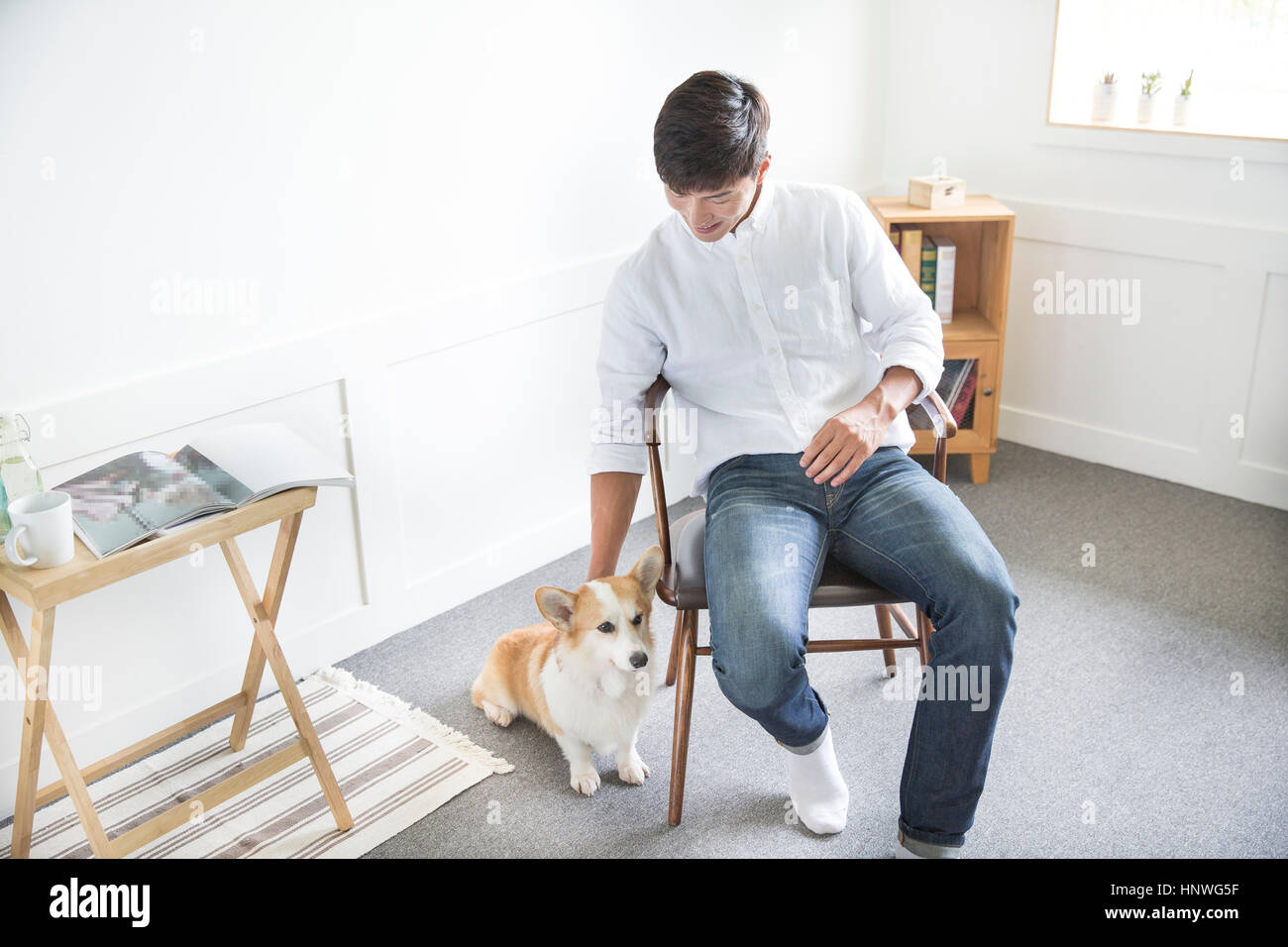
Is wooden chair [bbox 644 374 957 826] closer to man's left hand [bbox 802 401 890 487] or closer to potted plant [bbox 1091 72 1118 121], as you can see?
man's left hand [bbox 802 401 890 487]

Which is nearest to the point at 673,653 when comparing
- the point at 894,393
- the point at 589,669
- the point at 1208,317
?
the point at 589,669

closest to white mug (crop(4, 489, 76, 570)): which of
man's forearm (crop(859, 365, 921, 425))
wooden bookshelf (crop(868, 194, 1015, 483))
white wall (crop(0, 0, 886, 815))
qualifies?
white wall (crop(0, 0, 886, 815))

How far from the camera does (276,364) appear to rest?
2367 millimetres

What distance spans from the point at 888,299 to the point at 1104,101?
1634 millimetres

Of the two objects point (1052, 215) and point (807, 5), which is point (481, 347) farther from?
point (1052, 215)

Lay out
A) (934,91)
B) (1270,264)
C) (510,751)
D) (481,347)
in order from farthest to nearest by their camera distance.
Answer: (934,91)
(1270,264)
(481,347)
(510,751)

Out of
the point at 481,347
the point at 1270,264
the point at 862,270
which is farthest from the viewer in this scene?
the point at 1270,264

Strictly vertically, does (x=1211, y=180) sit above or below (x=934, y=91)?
below

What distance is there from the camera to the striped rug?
2.10m

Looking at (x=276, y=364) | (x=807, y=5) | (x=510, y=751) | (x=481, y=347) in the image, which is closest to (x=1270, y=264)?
(x=807, y=5)

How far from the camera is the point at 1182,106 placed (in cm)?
321

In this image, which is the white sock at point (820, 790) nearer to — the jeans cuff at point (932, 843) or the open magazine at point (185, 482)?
the jeans cuff at point (932, 843)

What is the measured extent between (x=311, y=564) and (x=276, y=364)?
1.52 feet

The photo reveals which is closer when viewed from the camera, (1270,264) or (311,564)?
(311,564)
